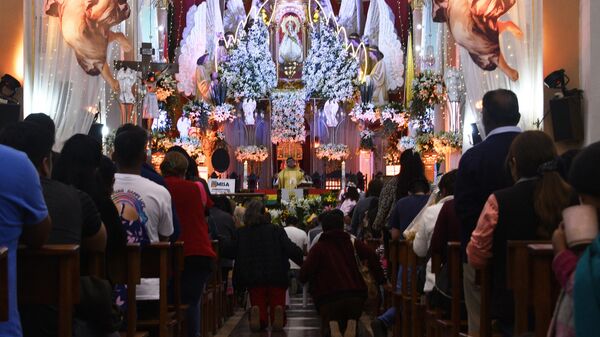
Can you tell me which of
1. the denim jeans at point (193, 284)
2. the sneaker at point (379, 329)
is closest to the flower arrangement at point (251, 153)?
the sneaker at point (379, 329)

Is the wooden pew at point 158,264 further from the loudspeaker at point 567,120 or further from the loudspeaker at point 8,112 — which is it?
the loudspeaker at point 8,112

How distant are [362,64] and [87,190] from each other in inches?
1014

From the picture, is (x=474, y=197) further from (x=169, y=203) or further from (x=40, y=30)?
(x=40, y=30)

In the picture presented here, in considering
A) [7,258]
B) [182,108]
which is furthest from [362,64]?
[7,258]

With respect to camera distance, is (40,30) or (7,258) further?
(40,30)

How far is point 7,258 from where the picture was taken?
3.93 meters

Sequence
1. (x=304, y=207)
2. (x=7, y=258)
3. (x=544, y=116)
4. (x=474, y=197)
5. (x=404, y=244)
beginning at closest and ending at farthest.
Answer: (x=7, y=258), (x=474, y=197), (x=404, y=244), (x=544, y=116), (x=304, y=207)

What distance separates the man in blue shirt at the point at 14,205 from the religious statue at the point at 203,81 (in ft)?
83.6

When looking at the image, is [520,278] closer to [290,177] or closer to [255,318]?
[255,318]

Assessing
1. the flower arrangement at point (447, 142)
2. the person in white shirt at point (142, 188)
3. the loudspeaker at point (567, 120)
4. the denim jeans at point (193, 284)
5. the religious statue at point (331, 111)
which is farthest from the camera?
the religious statue at point (331, 111)

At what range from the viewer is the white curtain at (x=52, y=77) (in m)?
14.4

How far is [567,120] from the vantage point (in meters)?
13.1

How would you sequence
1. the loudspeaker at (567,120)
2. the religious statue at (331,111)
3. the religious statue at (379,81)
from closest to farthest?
the loudspeaker at (567,120) < the religious statue at (379,81) < the religious statue at (331,111)

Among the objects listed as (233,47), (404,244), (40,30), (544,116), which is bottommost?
(404,244)
